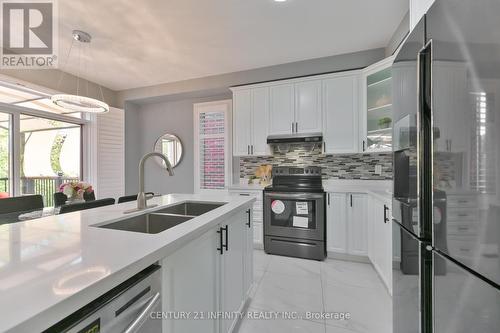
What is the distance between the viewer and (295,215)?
2.86 metres

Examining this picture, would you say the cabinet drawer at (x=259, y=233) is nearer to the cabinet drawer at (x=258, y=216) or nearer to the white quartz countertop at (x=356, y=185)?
the cabinet drawer at (x=258, y=216)

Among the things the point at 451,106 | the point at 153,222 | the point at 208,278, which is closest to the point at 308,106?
the point at 451,106

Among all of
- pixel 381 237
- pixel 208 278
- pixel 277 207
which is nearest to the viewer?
pixel 208 278

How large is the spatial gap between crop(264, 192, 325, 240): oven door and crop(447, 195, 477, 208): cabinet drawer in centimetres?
199

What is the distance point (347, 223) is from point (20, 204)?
3.59 metres

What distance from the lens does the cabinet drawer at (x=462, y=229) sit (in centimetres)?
70

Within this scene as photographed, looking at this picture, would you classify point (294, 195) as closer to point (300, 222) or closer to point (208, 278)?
point (300, 222)

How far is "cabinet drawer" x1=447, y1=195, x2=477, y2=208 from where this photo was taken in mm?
706

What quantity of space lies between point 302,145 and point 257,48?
150 cm

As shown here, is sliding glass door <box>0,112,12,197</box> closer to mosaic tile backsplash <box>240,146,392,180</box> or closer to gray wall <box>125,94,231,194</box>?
gray wall <box>125,94,231,194</box>

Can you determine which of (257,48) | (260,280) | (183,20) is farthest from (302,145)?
(183,20)

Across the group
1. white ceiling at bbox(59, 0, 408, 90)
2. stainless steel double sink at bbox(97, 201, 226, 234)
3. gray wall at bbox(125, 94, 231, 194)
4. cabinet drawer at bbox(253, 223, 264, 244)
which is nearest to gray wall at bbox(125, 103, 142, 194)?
gray wall at bbox(125, 94, 231, 194)

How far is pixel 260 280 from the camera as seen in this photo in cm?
232

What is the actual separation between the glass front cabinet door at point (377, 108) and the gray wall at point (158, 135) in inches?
89.1
